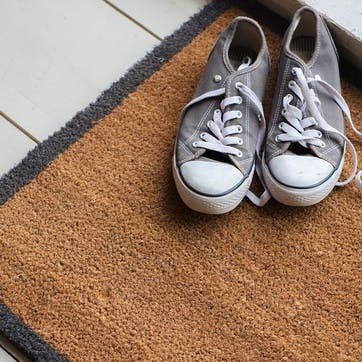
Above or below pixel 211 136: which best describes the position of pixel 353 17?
above

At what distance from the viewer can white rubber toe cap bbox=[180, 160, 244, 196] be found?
0.92 meters

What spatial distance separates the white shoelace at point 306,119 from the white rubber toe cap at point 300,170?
3 cm

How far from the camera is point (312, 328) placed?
0.90 metres

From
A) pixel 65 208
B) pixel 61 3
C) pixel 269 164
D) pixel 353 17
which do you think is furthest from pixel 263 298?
pixel 61 3

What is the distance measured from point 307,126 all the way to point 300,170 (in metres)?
0.08

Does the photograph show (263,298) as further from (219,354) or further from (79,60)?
(79,60)

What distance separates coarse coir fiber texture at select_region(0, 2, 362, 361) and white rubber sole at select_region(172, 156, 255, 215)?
4 centimetres

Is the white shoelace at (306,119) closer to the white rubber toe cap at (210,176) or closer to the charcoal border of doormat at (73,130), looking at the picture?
the white rubber toe cap at (210,176)

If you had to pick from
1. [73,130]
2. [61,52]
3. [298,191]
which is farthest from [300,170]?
[61,52]

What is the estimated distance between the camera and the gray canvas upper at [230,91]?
37.8 inches

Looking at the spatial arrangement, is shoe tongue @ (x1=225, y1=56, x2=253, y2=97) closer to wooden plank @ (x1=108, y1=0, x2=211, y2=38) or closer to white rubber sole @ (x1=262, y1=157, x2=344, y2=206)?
white rubber sole @ (x1=262, y1=157, x2=344, y2=206)

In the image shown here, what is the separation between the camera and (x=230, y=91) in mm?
978

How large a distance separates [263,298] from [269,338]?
6 cm

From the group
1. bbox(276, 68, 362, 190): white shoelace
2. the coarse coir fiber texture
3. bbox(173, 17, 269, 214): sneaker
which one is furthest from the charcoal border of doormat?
bbox(276, 68, 362, 190): white shoelace
